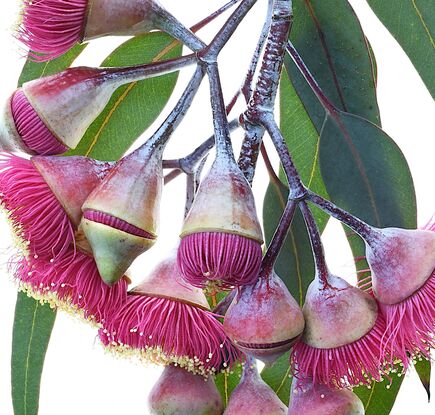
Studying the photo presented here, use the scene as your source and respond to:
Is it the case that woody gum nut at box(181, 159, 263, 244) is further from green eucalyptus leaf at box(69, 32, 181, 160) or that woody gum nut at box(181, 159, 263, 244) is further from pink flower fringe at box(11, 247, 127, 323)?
green eucalyptus leaf at box(69, 32, 181, 160)

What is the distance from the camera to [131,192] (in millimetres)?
750

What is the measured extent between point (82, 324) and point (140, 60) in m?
0.43

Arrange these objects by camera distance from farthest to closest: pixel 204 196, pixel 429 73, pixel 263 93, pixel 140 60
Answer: pixel 140 60 → pixel 429 73 → pixel 263 93 → pixel 204 196

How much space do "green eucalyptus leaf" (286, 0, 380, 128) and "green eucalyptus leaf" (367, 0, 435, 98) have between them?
0.03 metres

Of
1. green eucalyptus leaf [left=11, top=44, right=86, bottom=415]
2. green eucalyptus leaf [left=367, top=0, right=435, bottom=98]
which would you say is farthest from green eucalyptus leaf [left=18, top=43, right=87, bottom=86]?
green eucalyptus leaf [left=367, top=0, right=435, bottom=98]

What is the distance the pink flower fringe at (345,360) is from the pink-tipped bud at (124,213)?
17 cm

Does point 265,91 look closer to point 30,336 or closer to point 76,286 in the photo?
point 76,286

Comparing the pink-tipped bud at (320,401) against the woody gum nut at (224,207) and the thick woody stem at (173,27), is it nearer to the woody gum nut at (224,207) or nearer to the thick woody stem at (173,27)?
the woody gum nut at (224,207)

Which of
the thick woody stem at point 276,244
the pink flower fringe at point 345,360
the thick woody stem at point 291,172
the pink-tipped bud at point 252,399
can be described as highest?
the thick woody stem at point 291,172

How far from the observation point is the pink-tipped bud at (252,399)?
0.85 m

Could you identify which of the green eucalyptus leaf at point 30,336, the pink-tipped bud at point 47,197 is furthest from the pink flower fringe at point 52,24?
the green eucalyptus leaf at point 30,336

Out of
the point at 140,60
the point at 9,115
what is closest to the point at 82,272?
the point at 9,115

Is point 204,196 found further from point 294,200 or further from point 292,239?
point 292,239

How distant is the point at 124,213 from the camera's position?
74cm
